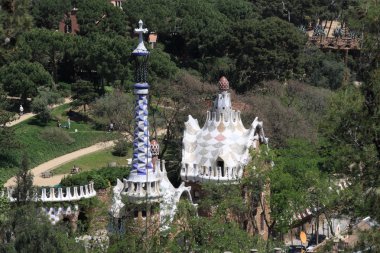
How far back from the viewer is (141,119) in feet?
95.1

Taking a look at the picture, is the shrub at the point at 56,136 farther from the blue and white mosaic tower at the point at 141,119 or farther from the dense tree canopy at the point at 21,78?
the blue and white mosaic tower at the point at 141,119

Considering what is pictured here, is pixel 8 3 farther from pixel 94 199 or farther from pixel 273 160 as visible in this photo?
pixel 94 199

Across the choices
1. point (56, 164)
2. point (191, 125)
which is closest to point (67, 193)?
point (191, 125)

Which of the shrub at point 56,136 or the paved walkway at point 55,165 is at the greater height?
the shrub at point 56,136

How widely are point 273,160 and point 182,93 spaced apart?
53.1 ft

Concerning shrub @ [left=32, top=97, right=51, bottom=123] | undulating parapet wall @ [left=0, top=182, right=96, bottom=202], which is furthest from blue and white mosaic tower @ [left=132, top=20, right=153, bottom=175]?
shrub @ [left=32, top=97, right=51, bottom=123]

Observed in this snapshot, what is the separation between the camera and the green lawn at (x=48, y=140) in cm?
4653

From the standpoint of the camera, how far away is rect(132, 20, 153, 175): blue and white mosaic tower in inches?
1125

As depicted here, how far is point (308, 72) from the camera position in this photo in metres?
65.0

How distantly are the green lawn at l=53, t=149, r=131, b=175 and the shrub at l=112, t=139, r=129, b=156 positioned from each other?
0.92ft

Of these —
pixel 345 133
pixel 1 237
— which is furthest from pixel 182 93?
pixel 345 133

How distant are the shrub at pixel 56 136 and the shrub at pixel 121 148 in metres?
2.85

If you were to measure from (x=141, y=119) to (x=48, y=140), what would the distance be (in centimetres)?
2119

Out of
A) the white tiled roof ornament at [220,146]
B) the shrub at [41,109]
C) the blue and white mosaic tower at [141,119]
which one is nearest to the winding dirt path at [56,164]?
the shrub at [41,109]
